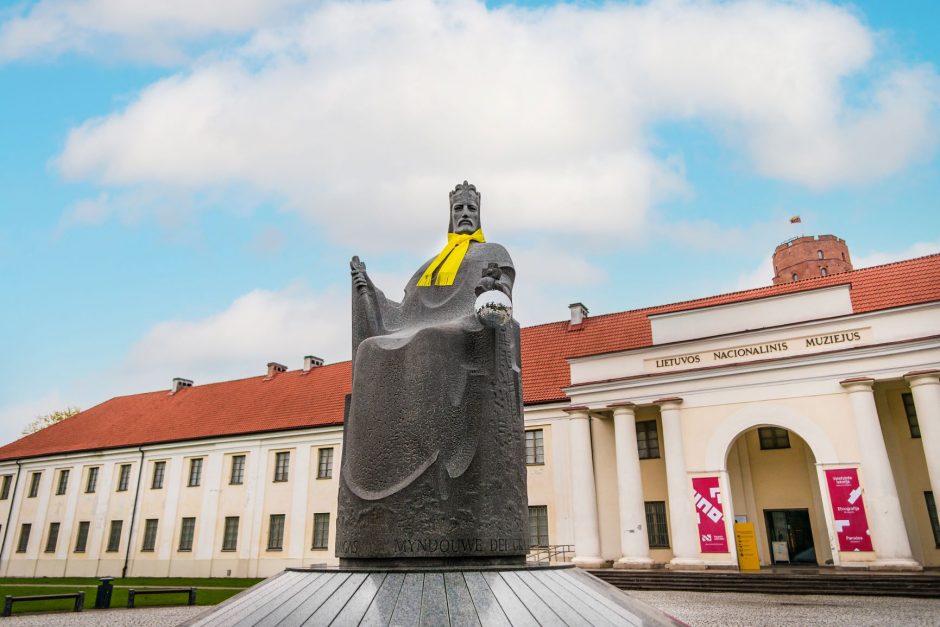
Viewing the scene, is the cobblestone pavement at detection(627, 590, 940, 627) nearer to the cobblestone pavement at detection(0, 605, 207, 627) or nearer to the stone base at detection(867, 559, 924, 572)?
the stone base at detection(867, 559, 924, 572)

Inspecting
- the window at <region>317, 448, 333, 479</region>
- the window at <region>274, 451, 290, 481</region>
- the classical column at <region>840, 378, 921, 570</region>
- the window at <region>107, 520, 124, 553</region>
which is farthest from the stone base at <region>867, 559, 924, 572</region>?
the window at <region>107, 520, 124, 553</region>

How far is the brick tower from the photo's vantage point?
195ft

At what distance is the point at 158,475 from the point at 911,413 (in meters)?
34.0

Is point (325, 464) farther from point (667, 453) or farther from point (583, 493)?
point (667, 453)

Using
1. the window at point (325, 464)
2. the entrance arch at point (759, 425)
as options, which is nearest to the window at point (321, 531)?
the window at point (325, 464)

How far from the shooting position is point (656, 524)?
2384 cm

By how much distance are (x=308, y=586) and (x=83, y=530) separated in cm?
3703

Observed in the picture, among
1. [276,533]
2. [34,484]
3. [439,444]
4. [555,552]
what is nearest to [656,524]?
[555,552]

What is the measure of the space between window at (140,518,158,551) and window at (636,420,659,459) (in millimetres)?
24252

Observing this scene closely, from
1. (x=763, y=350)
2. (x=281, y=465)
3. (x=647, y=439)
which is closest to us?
(x=763, y=350)

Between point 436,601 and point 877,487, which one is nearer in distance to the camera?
point 436,601

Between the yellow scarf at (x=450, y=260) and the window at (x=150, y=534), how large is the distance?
31965mm

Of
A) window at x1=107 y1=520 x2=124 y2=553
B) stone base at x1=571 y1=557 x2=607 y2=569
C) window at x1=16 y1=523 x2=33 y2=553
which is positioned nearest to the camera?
stone base at x1=571 y1=557 x2=607 y2=569

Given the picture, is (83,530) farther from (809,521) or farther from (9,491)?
(809,521)
